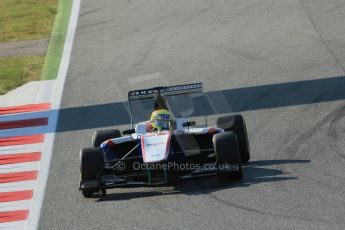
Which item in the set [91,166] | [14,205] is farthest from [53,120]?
[91,166]

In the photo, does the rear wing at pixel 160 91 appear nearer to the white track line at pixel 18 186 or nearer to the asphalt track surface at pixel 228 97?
the asphalt track surface at pixel 228 97

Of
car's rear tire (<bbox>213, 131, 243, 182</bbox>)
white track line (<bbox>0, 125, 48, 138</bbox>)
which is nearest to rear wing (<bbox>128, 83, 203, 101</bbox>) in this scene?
car's rear tire (<bbox>213, 131, 243, 182</bbox>)

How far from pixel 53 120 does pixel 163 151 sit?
4.57 metres

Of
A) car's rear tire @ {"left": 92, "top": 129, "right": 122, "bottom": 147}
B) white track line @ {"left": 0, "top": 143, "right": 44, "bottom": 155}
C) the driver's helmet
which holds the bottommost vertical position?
the driver's helmet

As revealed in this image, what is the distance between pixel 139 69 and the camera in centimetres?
1817

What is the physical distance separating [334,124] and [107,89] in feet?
16.3

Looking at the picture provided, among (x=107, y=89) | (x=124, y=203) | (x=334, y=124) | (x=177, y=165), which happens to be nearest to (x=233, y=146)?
(x=177, y=165)

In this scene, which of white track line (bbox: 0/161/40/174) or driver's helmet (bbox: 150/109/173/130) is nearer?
driver's helmet (bbox: 150/109/173/130)

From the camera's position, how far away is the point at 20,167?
14.0m

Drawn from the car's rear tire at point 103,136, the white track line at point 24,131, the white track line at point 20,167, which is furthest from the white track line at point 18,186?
the white track line at point 24,131

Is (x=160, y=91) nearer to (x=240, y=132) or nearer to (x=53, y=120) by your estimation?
(x=240, y=132)

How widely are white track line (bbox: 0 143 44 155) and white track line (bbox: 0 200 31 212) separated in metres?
2.11

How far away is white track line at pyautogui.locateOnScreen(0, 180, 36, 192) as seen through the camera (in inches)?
515

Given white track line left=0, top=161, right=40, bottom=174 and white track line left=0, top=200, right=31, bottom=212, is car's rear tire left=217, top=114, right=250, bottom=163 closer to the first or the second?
white track line left=0, top=200, right=31, bottom=212
